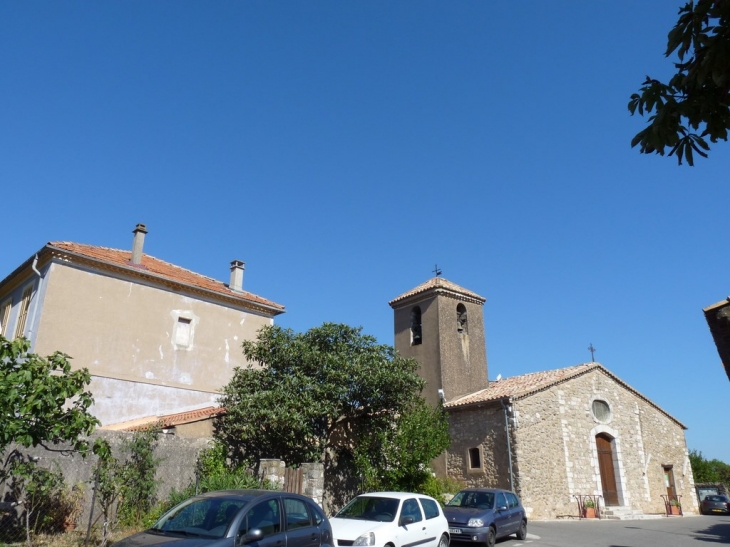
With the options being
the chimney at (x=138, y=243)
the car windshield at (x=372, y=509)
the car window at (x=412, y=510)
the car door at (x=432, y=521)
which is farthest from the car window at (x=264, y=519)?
the chimney at (x=138, y=243)

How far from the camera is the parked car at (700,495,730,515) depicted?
95.8 ft

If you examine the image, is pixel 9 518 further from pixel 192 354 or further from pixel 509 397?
pixel 509 397

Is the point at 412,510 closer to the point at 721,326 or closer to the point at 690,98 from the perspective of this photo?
the point at 721,326

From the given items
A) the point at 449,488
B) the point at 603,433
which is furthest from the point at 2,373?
the point at 603,433

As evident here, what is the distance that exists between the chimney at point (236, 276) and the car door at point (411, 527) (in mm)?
13752

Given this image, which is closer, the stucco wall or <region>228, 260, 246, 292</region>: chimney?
the stucco wall

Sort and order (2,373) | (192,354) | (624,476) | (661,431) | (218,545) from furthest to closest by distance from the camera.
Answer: (661,431)
(624,476)
(192,354)
(2,373)
(218,545)

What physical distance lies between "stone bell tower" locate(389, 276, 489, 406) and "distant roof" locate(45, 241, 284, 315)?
6203 mm

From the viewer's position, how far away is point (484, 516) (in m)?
13.3

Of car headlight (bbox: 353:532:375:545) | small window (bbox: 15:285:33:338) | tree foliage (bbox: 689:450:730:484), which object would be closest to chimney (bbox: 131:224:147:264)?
small window (bbox: 15:285:33:338)

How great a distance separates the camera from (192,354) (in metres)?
20.0

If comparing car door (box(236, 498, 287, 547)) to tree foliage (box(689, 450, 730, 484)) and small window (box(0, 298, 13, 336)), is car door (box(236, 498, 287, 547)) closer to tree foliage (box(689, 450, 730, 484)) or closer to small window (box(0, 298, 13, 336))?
small window (box(0, 298, 13, 336))

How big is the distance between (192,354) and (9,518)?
979 centimetres

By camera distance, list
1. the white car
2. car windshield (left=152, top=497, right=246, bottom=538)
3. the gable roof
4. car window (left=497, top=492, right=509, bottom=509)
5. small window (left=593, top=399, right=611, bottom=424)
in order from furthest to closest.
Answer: small window (left=593, top=399, right=611, bottom=424)
the gable roof
car window (left=497, top=492, right=509, bottom=509)
the white car
car windshield (left=152, top=497, right=246, bottom=538)
